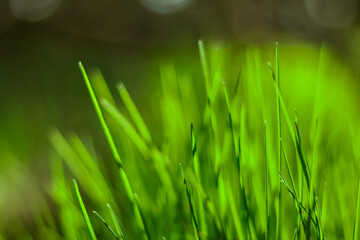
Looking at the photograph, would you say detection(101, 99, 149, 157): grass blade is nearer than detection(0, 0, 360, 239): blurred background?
Yes

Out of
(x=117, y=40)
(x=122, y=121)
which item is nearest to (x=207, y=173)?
(x=122, y=121)

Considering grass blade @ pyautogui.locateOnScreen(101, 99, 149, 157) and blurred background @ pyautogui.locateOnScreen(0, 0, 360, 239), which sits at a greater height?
blurred background @ pyautogui.locateOnScreen(0, 0, 360, 239)

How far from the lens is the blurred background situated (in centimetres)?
129

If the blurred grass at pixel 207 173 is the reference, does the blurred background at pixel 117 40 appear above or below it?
above

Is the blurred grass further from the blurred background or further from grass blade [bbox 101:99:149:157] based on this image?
the blurred background

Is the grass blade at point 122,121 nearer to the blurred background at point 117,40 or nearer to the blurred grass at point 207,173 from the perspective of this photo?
the blurred grass at point 207,173

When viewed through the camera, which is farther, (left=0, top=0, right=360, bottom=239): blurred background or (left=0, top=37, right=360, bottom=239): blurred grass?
(left=0, top=0, right=360, bottom=239): blurred background

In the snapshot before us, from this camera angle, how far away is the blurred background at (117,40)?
1.29 metres

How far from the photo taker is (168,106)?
40 cm

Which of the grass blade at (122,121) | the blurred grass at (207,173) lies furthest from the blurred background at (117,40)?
the grass blade at (122,121)

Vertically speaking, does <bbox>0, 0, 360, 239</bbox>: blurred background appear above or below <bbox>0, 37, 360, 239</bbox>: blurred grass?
above

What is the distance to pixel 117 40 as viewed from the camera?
7.16ft

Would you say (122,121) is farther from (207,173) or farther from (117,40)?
(117,40)

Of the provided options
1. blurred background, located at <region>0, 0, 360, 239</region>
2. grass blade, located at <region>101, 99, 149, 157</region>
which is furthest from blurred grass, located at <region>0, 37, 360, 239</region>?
blurred background, located at <region>0, 0, 360, 239</region>
